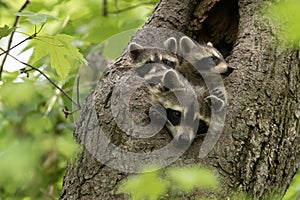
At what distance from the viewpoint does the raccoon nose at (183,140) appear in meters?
3.37

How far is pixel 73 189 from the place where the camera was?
347 centimetres

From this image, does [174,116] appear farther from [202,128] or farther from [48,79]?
[48,79]

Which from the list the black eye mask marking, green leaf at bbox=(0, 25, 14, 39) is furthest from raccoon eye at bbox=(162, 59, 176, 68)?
green leaf at bbox=(0, 25, 14, 39)

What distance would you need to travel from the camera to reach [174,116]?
139 inches

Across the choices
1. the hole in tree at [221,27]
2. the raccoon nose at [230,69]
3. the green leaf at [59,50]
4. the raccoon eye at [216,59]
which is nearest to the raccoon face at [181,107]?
the raccoon nose at [230,69]

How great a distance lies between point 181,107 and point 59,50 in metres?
0.81

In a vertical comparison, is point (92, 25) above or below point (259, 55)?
below

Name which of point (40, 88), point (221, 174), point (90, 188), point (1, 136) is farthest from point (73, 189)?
point (1, 136)

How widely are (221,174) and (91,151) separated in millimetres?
714

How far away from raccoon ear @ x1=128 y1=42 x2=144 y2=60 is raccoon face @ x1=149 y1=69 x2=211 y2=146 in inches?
19.3

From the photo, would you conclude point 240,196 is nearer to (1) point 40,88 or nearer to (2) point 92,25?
(1) point 40,88

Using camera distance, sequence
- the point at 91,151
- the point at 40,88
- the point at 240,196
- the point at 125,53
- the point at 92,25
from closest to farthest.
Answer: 1. the point at 240,196
2. the point at 91,151
3. the point at 125,53
4. the point at 40,88
5. the point at 92,25

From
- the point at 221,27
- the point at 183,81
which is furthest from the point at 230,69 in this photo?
the point at 221,27

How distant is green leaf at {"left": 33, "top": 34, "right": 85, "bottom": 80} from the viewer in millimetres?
3695
